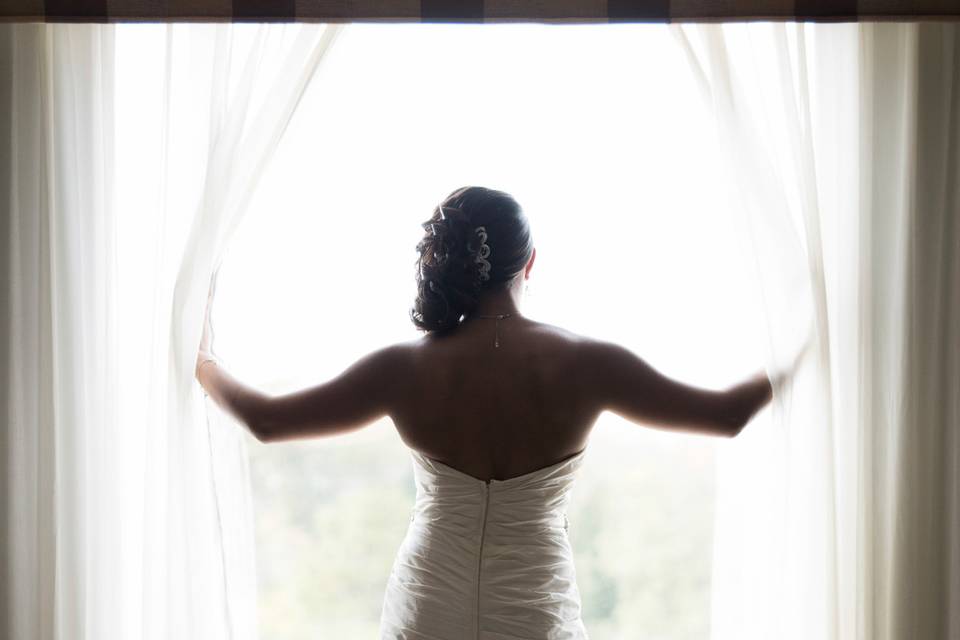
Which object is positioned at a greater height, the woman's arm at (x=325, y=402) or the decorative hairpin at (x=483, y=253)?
the decorative hairpin at (x=483, y=253)

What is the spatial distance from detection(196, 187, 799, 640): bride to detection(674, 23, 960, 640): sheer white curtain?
16 centimetres

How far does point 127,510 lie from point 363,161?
971mm

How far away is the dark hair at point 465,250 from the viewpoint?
160 centimetres

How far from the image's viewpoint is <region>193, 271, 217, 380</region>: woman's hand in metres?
1.72

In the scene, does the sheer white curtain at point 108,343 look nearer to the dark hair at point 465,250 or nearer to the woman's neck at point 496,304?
the dark hair at point 465,250

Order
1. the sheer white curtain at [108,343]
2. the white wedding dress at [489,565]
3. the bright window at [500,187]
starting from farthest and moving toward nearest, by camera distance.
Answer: the bright window at [500,187], the sheer white curtain at [108,343], the white wedding dress at [489,565]

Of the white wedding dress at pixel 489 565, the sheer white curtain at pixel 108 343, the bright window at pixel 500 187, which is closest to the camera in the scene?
the white wedding dress at pixel 489 565

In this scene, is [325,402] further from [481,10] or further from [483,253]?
[481,10]

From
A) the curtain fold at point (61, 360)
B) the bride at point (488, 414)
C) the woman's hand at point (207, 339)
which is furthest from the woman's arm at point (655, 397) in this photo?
the curtain fold at point (61, 360)

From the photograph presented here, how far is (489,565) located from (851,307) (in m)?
0.91

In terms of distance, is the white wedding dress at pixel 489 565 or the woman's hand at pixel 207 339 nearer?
the white wedding dress at pixel 489 565

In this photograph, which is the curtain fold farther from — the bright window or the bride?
the bride

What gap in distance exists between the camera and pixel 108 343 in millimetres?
1733

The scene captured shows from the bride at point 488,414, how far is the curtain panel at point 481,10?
39cm
